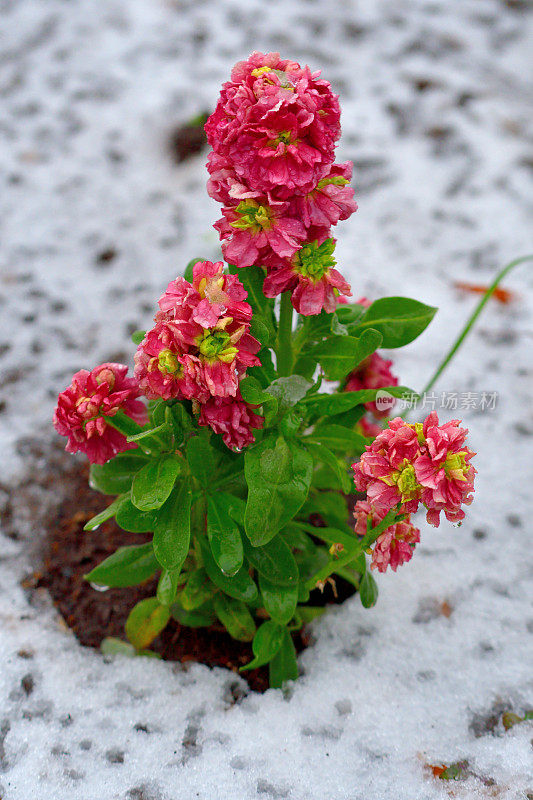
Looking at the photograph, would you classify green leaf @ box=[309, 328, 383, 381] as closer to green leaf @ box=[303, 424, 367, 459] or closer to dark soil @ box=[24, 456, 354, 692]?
green leaf @ box=[303, 424, 367, 459]

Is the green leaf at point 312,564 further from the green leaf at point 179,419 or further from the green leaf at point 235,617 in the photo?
the green leaf at point 179,419

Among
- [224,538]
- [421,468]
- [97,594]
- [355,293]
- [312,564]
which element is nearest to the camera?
[421,468]

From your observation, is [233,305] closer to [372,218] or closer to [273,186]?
[273,186]

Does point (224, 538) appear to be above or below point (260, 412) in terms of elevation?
below

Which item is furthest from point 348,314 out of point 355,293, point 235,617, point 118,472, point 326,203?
point 355,293

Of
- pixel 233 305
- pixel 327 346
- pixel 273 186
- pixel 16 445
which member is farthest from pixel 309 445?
pixel 16 445

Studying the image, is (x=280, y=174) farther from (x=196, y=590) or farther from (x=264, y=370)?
(x=196, y=590)
